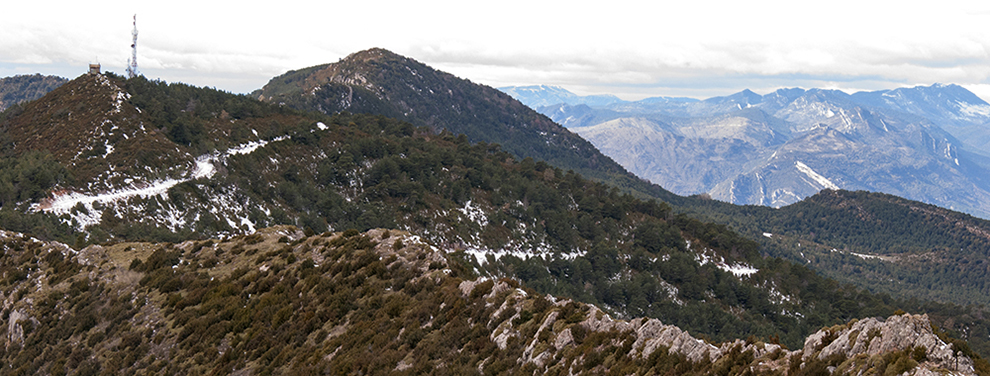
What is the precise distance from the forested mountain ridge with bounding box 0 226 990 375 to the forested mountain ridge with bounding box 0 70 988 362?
29076mm

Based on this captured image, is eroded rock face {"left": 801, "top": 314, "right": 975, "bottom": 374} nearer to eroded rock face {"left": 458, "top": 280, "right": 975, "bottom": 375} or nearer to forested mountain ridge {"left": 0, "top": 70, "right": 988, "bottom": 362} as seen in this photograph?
eroded rock face {"left": 458, "top": 280, "right": 975, "bottom": 375}

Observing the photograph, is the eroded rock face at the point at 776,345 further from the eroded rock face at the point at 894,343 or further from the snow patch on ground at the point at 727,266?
the snow patch on ground at the point at 727,266

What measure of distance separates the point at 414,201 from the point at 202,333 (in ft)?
284

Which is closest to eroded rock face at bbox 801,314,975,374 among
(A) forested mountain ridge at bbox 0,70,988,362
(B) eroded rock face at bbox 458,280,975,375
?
(B) eroded rock face at bbox 458,280,975,375

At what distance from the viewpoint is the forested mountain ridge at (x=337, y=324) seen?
20766mm

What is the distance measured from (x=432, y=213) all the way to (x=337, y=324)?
281 feet

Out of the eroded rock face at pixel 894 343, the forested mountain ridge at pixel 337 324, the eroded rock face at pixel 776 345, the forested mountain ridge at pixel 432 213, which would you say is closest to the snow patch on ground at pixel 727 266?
the forested mountain ridge at pixel 432 213

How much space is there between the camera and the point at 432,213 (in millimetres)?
119750

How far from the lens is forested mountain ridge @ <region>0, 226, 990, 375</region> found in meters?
20.8

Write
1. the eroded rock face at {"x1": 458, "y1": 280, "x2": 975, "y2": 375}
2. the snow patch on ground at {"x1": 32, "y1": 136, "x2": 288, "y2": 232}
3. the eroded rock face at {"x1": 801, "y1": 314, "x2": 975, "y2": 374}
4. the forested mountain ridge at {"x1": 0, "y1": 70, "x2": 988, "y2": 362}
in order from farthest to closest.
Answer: the forested mountain ridge at {"x1": 0, "y1": 70, "x2": 988, "y2": 362}, the snow patch on ground at {"x1": 32, "y1": 136, "x2": 288, "y2": 232}, the eroded rock face at {"x1": 458, "y1": 280, "x2": 975, "y2": 375}, the eroded rock face at {"x1": 801, "y1": 314, "x2": 975, "y2": 374}

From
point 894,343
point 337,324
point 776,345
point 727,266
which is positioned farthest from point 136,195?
point 727,266

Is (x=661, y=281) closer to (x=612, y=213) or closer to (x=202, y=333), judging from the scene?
(x=612, y=213)

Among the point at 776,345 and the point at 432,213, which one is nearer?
the point at 776,345

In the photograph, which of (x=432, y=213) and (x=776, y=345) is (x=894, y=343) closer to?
(x=776, y=345)
